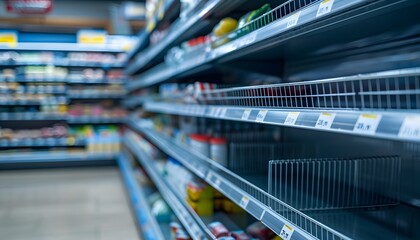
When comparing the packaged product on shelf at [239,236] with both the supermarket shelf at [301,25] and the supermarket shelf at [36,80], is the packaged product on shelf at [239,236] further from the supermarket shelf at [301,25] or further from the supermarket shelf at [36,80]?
the supermarket shelf at [36,80]

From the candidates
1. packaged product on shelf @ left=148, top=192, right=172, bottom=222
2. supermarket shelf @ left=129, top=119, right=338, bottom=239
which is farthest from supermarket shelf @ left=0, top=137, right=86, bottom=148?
supermarket shelf @ left=129, top=119, right=338, bottom=239

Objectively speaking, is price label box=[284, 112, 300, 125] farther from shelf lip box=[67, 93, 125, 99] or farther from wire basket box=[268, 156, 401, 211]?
shelf lip box=[67, 93, 125, 99]

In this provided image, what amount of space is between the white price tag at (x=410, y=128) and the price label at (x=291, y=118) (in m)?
0.39

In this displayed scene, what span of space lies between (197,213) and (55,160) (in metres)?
5.11

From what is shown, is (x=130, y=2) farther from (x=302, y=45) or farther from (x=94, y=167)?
(x=302, y=45)

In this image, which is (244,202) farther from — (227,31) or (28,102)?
(28,102)

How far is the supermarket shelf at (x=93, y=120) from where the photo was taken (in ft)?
22.4

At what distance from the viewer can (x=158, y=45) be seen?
328 centimetres

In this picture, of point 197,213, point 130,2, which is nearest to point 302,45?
point 197,213

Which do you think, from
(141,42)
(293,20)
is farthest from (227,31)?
(141,42)

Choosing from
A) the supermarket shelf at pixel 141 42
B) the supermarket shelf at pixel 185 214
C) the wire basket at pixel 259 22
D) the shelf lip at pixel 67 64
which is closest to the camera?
the wire basket at pixel 259 22

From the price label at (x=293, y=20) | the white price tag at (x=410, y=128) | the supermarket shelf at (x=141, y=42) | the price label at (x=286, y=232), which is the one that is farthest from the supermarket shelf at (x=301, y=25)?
the supermarket shelf at (x=141, y=42)

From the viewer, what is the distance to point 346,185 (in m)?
1.49

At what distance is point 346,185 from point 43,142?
6138 mm
